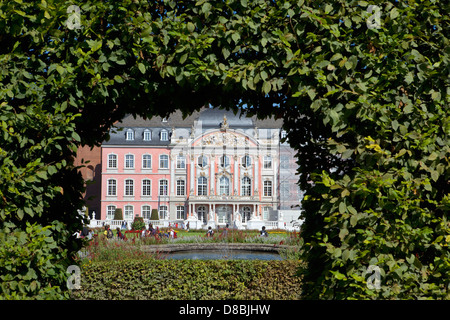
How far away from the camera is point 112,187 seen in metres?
49.2

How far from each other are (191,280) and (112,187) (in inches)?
1701

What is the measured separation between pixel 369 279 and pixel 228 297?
4943 millimetres

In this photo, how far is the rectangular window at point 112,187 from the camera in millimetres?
49031

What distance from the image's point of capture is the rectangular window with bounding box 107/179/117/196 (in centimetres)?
4903

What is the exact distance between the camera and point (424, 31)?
3.42 metres

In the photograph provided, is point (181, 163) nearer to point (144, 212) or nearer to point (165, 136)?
point (165, 136)

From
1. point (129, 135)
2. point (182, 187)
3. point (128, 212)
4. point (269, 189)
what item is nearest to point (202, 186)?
point (182, 187)

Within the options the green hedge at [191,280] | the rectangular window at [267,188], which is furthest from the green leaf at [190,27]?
the rectangular window at [267,188]

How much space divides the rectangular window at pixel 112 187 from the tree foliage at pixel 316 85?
46.9 metres

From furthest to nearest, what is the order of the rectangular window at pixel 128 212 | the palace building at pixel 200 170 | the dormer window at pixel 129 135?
the dormer window at pixel 129 135
the rectangular window at pixel 128 212
the palace building at pixel 200 170

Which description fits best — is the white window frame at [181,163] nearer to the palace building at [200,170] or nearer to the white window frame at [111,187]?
the palace building at [200,170]

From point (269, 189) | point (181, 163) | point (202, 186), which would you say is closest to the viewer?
point (269, 189)
